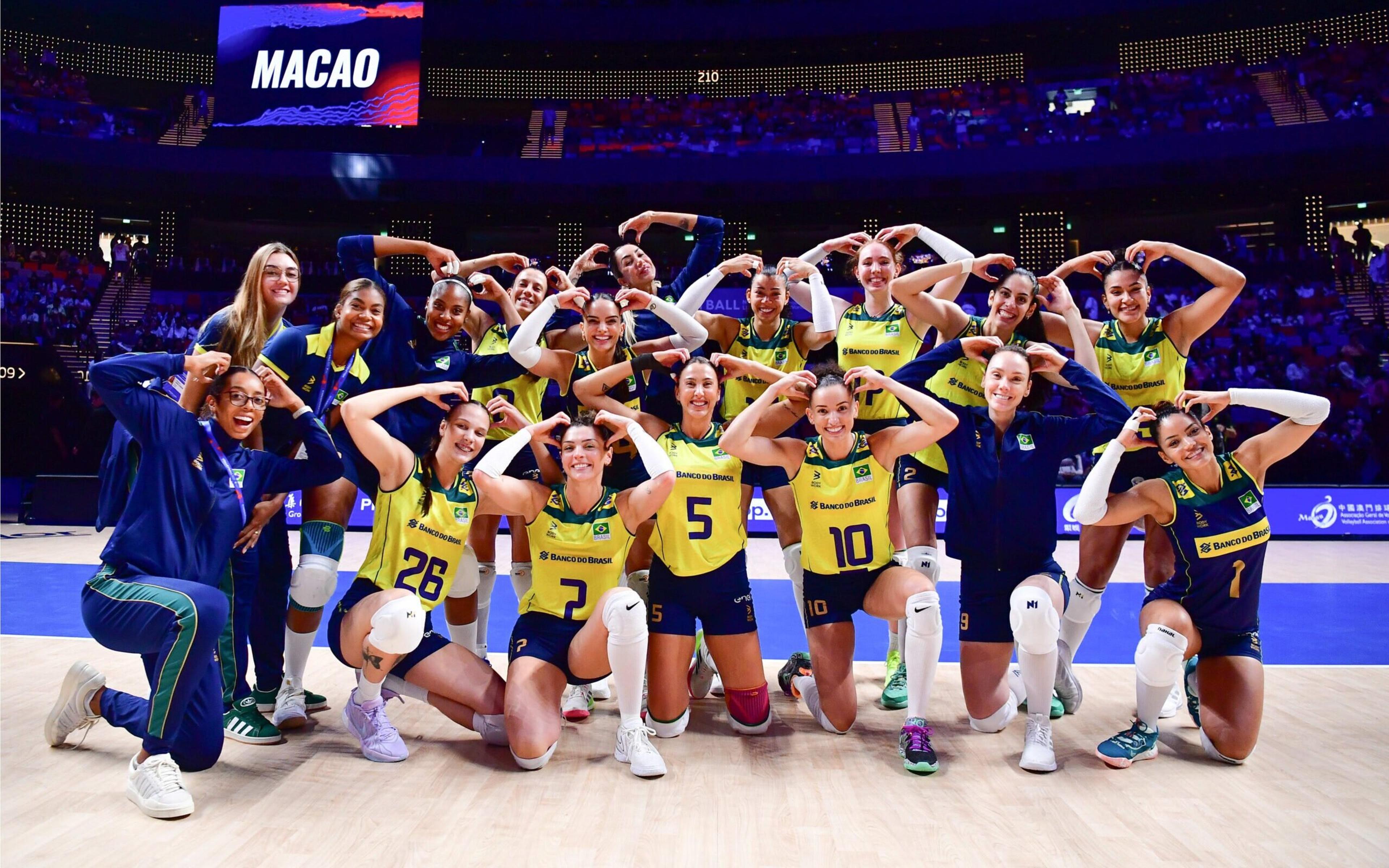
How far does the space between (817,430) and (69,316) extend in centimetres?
1902

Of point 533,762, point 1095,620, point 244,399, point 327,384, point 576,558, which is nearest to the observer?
point 244,399

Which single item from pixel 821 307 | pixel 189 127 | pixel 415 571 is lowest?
pixel 415 571

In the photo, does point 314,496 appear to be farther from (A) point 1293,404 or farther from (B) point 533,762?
(A) point 1293,404

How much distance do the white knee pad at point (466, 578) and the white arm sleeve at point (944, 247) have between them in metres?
3.20

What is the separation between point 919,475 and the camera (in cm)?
509

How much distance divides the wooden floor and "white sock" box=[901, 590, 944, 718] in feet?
1.00

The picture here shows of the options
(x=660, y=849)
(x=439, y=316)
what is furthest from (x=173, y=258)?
(x=660, y=849)

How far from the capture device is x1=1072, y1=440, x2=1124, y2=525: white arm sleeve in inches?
162

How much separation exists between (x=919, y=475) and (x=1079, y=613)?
3.79ft

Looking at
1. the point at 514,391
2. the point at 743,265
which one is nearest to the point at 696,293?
the point at 743,265

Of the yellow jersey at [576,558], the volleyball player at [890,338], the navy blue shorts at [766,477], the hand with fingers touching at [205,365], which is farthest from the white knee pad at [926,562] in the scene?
the hand with fingers touching at [205,365]

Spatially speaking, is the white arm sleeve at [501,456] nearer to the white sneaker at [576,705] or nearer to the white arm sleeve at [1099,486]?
the white arm sleeve at [1099,486]

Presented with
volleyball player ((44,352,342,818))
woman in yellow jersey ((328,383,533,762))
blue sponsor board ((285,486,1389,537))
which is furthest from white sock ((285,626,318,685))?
blue sponsor board ((285,486,1389,537))

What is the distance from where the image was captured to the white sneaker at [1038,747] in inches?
152
